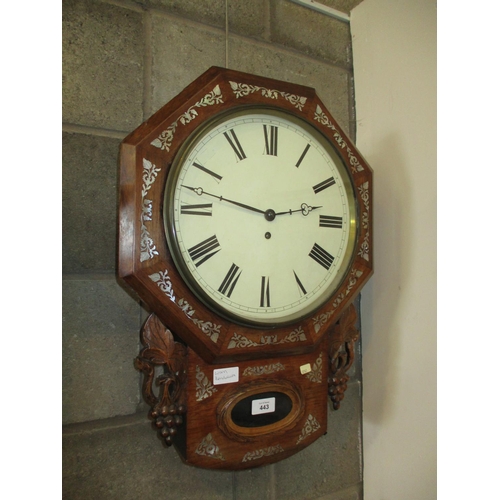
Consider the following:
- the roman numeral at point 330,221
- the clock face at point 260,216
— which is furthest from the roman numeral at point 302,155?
the roman numeral at point 330,221

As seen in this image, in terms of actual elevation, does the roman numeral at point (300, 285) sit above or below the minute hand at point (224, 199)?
below

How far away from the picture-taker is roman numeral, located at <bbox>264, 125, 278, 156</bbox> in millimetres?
856

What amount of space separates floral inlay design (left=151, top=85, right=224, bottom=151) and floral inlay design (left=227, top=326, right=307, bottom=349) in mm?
373

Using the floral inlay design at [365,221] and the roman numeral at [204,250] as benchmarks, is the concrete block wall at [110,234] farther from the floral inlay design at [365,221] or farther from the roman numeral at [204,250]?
the floral inlay design at [365,221]

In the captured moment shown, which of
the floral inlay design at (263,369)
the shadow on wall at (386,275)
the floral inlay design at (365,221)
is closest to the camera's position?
the floral inlay design at (263,369)

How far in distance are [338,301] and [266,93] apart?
456 mm

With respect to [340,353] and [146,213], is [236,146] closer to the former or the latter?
[146,213]

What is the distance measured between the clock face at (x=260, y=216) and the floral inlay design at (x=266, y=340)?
0.03m

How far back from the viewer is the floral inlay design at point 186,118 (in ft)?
2.47

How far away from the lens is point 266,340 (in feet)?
2.73

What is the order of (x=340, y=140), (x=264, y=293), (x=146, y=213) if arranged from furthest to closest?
(x=340, y=140) < (x=264, y=293) < (x=146, y=213)

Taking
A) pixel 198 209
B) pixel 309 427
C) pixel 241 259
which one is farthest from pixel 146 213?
pixel 309 427

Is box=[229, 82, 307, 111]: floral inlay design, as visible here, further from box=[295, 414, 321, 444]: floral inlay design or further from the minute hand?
box=[295, 414, 321, 444]: floral inlay design

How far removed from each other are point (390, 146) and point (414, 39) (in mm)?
252
